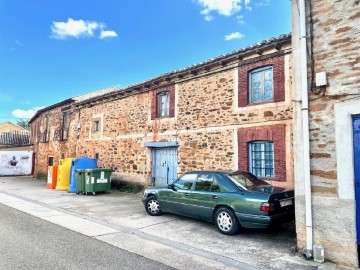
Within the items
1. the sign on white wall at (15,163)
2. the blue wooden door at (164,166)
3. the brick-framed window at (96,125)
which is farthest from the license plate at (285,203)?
the sign on white wall at (15,163)

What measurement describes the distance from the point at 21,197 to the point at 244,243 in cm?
1016

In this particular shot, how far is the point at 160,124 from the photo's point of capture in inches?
523

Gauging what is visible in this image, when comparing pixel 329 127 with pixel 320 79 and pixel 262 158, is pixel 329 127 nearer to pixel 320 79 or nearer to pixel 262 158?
pixel 320 79

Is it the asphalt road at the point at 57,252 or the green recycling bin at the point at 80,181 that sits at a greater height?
the green recycling bin at the point at 80,181

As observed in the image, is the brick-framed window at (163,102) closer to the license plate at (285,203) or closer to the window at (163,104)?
the window at (163,104)

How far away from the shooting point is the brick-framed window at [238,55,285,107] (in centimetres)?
920

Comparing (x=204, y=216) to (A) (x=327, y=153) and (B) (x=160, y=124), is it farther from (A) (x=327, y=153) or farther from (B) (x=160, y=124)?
(B) (x=160, y=124)

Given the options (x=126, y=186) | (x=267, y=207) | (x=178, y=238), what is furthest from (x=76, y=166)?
(x=267, y=207)

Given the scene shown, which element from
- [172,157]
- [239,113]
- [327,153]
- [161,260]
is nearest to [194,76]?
[239,113]

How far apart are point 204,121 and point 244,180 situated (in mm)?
4751

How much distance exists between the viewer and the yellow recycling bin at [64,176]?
48.9 ft

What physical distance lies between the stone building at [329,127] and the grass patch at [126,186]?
977 cm

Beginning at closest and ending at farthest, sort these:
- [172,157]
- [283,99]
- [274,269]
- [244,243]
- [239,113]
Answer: [274,269], [244,243], [283,99], [239,113], [172,157]

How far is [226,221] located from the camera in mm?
6512
